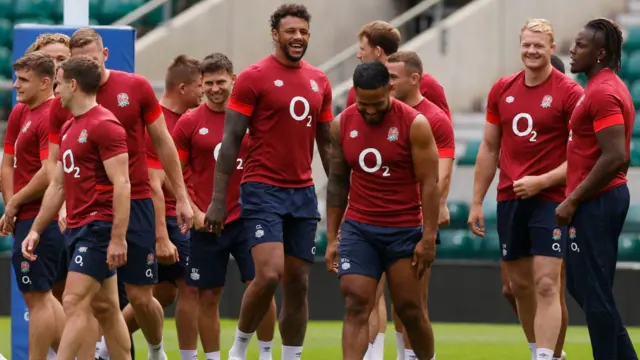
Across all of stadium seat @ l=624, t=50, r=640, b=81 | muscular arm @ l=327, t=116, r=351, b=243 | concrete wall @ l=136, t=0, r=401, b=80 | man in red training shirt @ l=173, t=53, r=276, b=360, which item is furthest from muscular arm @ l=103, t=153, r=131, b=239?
stadium seat @ l=624, t=50, r=640, b=81

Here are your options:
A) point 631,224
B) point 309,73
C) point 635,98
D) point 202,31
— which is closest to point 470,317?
point 631,224

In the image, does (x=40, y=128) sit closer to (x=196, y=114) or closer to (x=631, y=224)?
(x=196, y=114)

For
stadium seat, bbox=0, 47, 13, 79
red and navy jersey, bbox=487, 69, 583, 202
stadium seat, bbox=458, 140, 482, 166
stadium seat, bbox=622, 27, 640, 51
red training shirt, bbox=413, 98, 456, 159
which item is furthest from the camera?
stadium seat, bbox=0, 47, 13, 79

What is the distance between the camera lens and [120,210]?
788 centimetres

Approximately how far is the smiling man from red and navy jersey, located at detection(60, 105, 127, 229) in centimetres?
250

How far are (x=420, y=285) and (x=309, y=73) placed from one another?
5.12 ft

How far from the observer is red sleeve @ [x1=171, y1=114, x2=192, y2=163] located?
9.56m

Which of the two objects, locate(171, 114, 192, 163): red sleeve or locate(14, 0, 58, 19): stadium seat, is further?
locate(14, 0, 58, 19): stadium seat

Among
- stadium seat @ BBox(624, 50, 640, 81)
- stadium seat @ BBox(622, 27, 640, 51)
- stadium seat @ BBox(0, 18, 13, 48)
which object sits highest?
stadium seat @ BBox(0, 18, 13, 48)

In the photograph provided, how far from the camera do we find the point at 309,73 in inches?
350

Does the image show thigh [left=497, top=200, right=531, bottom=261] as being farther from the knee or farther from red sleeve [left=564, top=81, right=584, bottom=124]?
red sleeve [left=564, top=81, right=584, bottom=124]

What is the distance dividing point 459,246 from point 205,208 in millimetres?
6027

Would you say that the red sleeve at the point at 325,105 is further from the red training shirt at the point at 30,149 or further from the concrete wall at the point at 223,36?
the concrete wall at the point at 223,36

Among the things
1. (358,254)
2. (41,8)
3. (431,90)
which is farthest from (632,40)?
(358,254)
